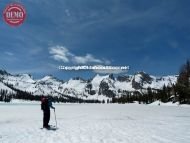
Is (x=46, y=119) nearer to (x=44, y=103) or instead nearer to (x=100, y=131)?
(x=44, y=103)

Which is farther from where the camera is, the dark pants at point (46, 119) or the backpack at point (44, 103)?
the backpack at point (44, 103)

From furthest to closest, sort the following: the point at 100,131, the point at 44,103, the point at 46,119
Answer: the point at 44,103
the point at 46,119
the point at 100,131

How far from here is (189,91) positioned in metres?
125

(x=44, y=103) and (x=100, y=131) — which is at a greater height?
(x=44, y=103)

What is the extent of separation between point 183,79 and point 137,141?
122 meters

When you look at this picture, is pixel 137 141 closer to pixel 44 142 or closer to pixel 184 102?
pixel 44 142

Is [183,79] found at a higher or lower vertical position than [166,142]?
higher

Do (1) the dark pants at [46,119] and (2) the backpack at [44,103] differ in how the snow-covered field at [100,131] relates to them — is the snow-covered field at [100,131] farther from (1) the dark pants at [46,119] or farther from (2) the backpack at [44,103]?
(2) the backpack at [44,103]

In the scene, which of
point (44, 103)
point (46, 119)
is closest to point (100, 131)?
point (46, 119)

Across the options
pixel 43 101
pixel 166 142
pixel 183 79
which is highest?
pixel 183 79

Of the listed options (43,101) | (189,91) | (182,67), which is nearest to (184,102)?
(189,91)

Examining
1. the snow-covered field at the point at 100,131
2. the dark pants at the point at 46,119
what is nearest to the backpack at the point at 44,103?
the dark pants at the point at 46,119

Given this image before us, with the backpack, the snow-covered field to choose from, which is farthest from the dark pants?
the snow-covered field

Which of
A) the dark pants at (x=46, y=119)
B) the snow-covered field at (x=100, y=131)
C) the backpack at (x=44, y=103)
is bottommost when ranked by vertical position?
the snow-covered field at (x=100, y=131)
